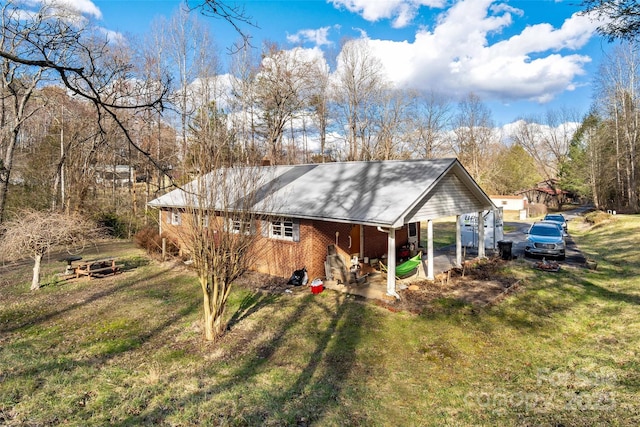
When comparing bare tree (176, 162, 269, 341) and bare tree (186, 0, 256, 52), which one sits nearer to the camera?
bare tree (186, 0, 256, 52)

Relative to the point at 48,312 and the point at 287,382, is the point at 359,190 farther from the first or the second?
the point at 48,312

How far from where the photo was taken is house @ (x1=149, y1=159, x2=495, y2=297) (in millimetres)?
10719

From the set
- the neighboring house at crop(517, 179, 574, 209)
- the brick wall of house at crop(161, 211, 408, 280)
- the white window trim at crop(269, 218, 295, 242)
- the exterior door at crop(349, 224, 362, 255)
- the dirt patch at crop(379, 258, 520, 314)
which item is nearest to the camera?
the dirt patch at crop(379, 258, 520, 314)

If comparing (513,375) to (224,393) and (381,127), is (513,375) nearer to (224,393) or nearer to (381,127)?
(224,393)

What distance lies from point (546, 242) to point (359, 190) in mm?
10398

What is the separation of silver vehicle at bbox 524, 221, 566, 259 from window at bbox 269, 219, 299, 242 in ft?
39.6

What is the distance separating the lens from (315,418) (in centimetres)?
510

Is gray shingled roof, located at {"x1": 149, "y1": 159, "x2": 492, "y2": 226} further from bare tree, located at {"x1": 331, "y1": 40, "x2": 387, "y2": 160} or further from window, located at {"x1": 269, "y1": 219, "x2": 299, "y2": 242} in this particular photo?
bare tree, located at {"x1": 331, "y1": 40, "x2": 387, "y2": 160}

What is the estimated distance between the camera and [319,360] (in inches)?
276

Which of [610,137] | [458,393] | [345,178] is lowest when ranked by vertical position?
[458,393]

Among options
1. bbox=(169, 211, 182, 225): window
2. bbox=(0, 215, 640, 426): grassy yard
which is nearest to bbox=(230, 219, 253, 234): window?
bbox=(0, 215, 640, 426): grassy yard

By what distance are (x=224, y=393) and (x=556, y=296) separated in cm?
1065

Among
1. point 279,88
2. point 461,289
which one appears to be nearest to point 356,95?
point 279,88

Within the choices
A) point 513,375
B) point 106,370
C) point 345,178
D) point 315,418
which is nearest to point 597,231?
point 345,178
